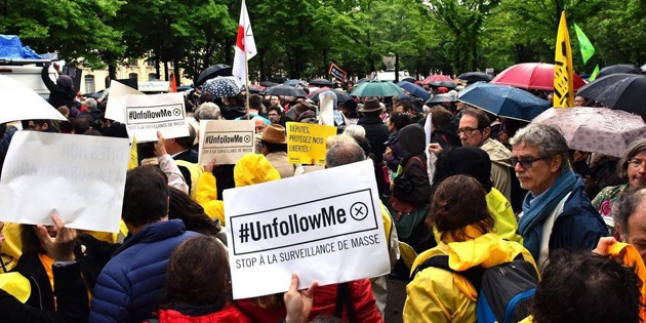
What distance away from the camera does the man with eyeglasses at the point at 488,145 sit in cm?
593

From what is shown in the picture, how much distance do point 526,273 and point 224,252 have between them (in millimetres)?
1348

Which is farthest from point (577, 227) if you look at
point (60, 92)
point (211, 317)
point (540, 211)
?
point (60, 92)

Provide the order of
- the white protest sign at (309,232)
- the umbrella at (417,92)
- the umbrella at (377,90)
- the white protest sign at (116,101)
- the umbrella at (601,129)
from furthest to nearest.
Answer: the umbrella at (417,92), the umbrella at (377,90), the white protest sign at (116,101), the umbrella at (601,129), the white protest sign at (309,232)

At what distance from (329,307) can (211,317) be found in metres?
0.55

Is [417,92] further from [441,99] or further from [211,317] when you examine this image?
[211,317]

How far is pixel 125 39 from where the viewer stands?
1567 inches

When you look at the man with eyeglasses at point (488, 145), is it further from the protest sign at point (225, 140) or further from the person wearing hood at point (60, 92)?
the person wearing hood at point (60, 92)

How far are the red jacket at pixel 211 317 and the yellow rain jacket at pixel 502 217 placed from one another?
1948mm

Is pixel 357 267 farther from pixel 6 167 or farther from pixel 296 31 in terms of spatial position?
pixel 296 31

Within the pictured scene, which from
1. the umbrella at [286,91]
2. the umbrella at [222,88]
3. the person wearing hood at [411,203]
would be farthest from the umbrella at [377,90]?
the person wearing hood at [411,203]

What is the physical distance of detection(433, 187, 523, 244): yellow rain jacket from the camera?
4297 mm

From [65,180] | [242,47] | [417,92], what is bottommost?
[417,92]

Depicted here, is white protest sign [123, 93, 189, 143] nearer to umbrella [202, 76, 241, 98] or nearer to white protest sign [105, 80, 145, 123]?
white protest sign [105, 80, 145, 123]

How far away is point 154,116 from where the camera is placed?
20.3 feet
